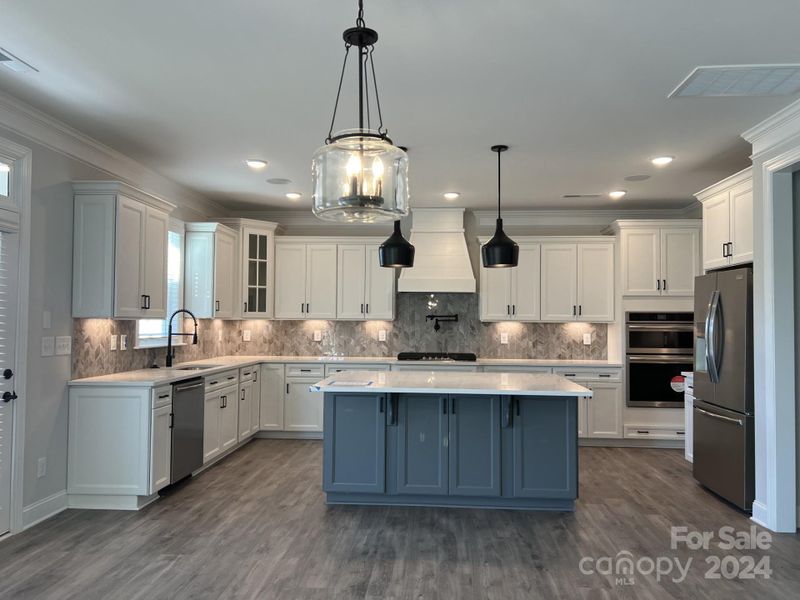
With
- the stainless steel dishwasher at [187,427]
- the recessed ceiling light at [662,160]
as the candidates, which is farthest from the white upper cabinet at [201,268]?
the recessed ceiling light at [662,160]

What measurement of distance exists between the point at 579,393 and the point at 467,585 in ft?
4.99

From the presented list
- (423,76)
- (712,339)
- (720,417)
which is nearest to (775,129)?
(712,339)

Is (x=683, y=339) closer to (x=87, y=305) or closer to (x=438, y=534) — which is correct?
(x=438, y=534)

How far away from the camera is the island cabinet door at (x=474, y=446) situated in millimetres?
4168

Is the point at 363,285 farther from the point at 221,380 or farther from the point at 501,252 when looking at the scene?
the point at 501,252

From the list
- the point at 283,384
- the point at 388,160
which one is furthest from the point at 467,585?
the point at 283,384

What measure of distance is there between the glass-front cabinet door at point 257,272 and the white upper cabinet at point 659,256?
413cm

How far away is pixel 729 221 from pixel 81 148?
5034 millimetres

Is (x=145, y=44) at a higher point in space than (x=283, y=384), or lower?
higher

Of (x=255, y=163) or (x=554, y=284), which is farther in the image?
(x=554, y=284)

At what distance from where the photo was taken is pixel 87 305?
415 centimetres

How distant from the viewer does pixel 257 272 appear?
6.77 m

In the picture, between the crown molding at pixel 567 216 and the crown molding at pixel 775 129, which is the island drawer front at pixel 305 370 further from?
the crown molding at pixel 775 129

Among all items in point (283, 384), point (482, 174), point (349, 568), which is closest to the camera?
point (349, 568)
